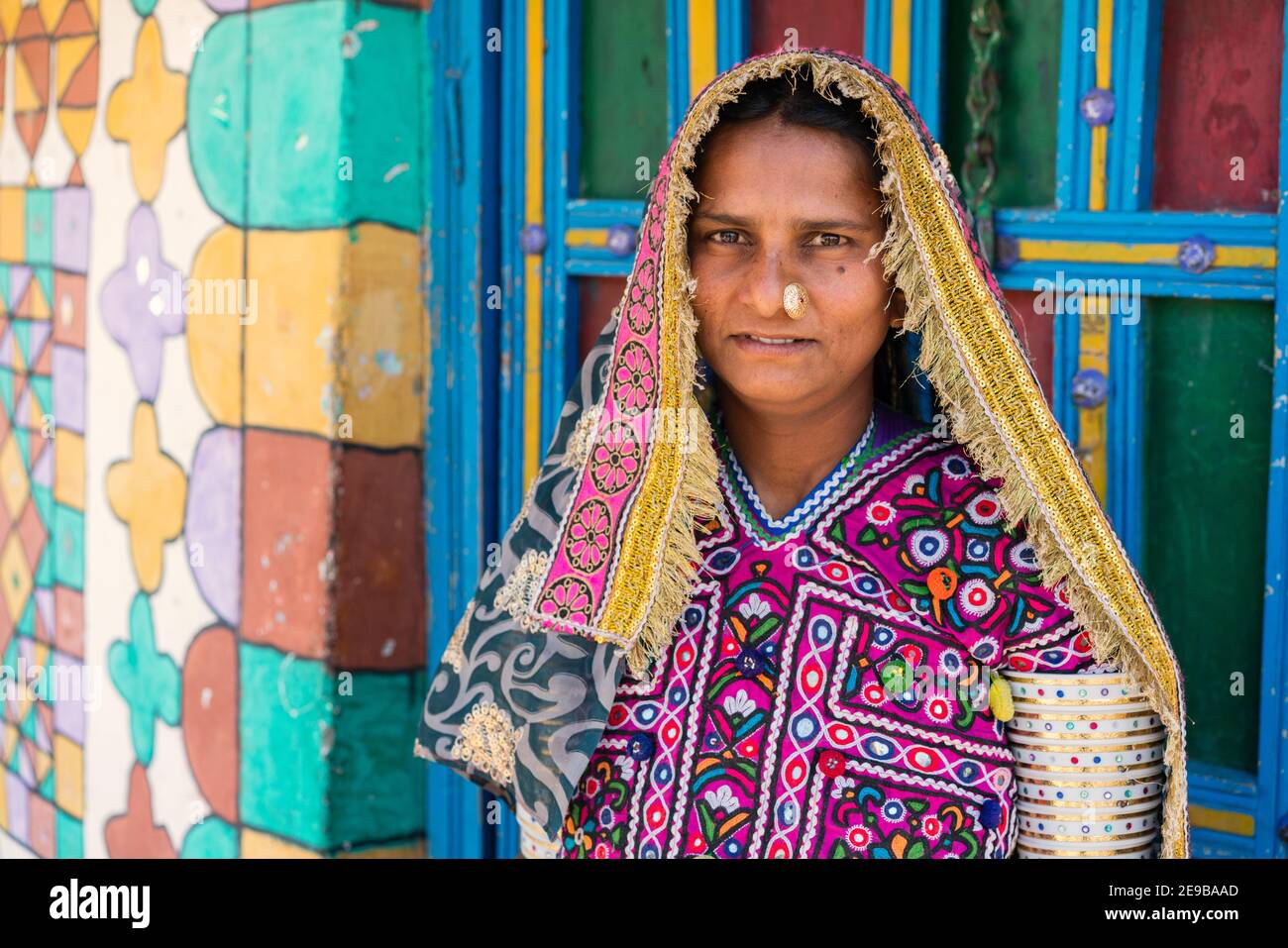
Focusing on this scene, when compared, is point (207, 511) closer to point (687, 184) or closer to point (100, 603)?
point (100, 603)

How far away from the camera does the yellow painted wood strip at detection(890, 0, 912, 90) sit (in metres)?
2.12

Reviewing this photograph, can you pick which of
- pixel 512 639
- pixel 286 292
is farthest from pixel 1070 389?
pixel 286 292

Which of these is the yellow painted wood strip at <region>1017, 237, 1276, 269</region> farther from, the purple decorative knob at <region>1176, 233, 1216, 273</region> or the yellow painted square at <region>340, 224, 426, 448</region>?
the yellow painted square at <region>340, 224, 426, 448</region>

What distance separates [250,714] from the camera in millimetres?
2771

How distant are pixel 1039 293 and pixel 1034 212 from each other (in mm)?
117

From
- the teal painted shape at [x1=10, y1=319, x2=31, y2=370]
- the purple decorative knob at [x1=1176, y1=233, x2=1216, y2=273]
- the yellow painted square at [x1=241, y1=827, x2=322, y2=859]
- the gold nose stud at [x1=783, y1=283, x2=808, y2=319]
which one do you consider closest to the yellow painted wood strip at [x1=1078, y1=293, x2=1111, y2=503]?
the purple decorative knob at [x1=1176, y1=233, x2=1216, y2=273]

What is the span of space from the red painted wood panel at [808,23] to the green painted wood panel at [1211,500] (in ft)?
2.18

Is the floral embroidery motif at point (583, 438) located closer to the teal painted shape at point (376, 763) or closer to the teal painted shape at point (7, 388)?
the teal painted shape at point (376, 763)

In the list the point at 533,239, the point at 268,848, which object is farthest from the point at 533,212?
the point at 268,848

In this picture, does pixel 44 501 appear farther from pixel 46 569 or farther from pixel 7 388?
pixel 7 388

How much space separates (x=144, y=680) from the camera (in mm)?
3137

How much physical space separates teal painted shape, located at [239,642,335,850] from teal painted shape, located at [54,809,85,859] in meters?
0.90

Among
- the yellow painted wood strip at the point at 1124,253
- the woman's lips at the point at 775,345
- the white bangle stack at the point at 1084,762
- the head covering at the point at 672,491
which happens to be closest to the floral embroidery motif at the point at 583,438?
the head covering at the point at 672,491

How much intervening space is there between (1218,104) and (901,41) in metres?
0.48
